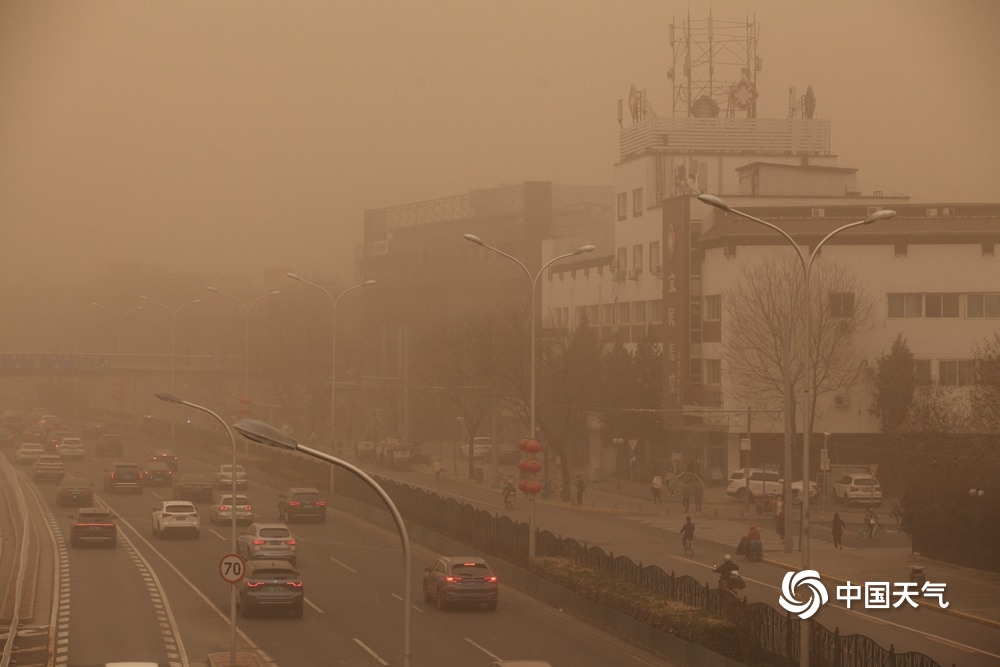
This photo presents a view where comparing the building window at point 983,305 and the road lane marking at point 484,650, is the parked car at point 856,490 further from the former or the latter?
the road lane marking at point 484,650

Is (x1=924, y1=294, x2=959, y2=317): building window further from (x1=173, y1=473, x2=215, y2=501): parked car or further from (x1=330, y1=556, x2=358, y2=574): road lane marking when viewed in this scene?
(x1=330, y1=556, x2=358, y2=574): road lane marking

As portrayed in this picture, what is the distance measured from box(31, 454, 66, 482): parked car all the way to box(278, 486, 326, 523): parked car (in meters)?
22.7

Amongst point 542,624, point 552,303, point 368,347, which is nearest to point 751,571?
point 542,624

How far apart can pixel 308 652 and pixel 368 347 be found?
93771mm

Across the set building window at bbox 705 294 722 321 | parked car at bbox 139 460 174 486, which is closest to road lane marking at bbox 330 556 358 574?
parked car at bbox 139 460 174 486

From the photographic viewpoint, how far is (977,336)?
6725 centimetres

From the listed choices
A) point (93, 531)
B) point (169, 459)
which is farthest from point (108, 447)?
point (93, 531)

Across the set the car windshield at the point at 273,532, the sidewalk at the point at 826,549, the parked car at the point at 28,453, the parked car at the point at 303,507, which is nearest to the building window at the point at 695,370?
the sidewalk at the point at 826,549

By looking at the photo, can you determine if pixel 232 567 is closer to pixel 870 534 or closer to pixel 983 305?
pixel 870 534

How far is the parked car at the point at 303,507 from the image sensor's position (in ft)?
174

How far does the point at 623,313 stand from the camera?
282 ft

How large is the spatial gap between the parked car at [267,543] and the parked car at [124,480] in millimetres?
24696

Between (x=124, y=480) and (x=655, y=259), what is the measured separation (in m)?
33.2

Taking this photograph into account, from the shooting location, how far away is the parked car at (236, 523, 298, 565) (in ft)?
131
